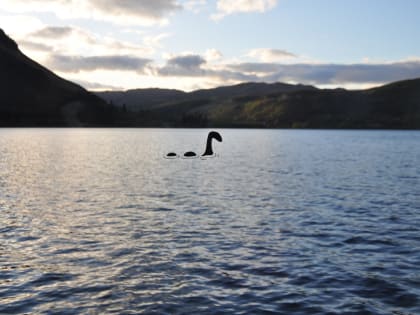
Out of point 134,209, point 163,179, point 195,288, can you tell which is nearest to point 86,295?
point 195,288

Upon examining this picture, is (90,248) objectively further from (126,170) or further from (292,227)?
(126,170)

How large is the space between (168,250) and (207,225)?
5.18 m

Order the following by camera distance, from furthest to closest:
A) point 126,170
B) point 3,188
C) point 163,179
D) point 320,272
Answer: point 126,170, point 163,179, point 3,188, point 320,272

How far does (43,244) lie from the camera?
68.1 feet

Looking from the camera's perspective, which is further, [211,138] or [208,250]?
→ [211,138]

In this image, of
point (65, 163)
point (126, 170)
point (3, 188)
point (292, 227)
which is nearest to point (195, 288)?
point (292, 227)

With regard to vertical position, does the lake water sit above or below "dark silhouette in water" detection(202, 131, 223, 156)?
below

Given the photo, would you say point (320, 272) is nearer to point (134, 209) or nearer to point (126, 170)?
point (134, 209)

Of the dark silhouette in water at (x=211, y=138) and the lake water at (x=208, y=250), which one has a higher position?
the dark silhouette in water at (x=211, y=138)

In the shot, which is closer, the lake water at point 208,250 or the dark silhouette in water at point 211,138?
the lake water at point 208,250

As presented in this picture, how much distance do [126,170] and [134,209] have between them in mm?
26870

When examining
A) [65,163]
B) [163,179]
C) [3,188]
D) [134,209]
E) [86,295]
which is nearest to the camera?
[86,295]

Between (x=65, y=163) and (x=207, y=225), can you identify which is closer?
(x=207, y=225)

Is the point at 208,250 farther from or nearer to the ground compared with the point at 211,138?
nearer to the ground
